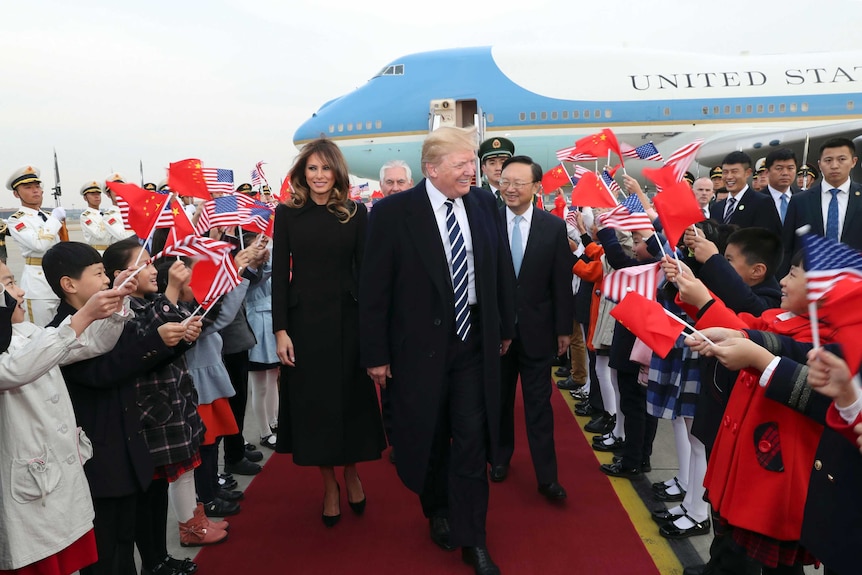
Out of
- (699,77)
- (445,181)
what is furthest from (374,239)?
(699,77)

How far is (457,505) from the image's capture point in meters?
2.66

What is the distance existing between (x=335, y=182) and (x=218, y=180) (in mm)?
800

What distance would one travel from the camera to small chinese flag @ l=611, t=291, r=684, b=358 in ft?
5.77

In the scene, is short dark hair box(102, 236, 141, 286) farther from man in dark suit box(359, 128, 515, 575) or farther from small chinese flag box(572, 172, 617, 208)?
small chinese flag box(572, 172, 617, 208)

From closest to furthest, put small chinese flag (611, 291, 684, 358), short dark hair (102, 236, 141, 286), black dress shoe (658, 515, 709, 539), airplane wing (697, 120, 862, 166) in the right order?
small chinese flag (611, 291, 684, 358) → short dark hair (102, 236, 141, 286) → black dress shoe (658, 515, 709, 539) → airplane wing (697, 120, 862, 166)

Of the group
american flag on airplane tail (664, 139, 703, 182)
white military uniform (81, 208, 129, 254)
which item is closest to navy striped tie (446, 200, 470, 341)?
american flag on airplane tail (664, 139, 703, 182)

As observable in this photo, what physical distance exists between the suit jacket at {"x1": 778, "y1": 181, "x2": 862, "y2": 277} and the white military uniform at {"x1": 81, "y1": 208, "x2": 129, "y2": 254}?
6.81 metres

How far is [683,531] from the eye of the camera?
9.34 feet

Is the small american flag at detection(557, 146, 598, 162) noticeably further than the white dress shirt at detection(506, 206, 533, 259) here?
Yes

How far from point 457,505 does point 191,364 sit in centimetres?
162

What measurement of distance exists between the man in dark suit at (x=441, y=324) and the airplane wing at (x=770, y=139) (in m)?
12.9

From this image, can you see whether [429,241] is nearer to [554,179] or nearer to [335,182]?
[335,182]

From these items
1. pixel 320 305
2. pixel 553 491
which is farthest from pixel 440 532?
pixel 320 305

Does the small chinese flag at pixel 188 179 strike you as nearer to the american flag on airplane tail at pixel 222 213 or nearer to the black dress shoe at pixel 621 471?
the american flag on airplane tail at pixel 222 213
